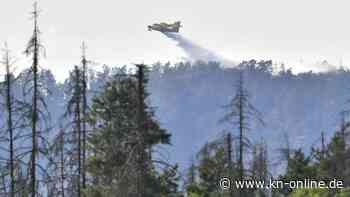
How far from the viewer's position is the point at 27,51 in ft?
114

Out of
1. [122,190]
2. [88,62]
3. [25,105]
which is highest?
[88,62]

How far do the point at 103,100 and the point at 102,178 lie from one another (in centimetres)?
395

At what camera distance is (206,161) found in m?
64.9

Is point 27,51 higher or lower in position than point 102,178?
higher

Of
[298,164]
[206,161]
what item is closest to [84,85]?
[206,161]

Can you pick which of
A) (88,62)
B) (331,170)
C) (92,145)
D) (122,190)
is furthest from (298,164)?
(122,190)

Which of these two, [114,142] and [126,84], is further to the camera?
[126,84]

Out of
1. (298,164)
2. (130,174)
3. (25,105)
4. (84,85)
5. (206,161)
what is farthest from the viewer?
(298,164)

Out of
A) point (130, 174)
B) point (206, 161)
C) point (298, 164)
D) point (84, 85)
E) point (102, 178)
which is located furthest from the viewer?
point (298, 164)

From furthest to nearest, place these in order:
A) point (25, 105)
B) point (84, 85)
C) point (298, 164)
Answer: point (298, 164)
point (84, 85)
point (25, 105)

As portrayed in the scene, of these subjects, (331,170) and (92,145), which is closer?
(92,145)

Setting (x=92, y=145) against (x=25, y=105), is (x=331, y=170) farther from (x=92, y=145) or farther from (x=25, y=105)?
(x=25, y=105)

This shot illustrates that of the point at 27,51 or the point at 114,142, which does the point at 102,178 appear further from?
the point at 27,51

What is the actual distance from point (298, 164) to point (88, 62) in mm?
32039
